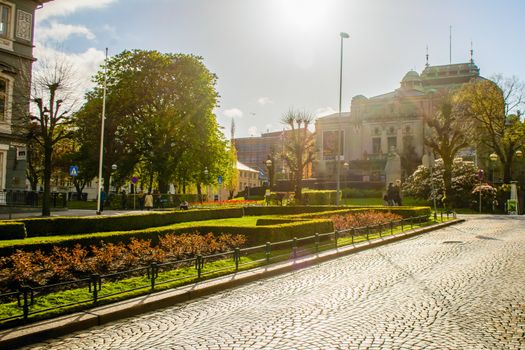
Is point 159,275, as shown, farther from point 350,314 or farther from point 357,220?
point 357,220

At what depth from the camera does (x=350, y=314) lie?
25.4 ft

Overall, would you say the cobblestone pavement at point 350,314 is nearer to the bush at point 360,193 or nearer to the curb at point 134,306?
the curb at point 134,306

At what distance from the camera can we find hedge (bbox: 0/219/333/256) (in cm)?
1205

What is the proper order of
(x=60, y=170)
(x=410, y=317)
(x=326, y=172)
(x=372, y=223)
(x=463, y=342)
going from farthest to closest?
(x=326, y=172) → (x=60, y=170) → (x=372, y=223) → (x=410, y=317) → (x=463, y=342)

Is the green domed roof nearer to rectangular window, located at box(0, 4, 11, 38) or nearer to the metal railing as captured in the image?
rectangular window, located at box(0, 4, 11, 38)

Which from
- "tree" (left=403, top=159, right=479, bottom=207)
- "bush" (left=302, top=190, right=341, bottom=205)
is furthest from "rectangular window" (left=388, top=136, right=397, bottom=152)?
"bush" (left=302, top=190, right=341, bottom=205)

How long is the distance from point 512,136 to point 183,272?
40.8m

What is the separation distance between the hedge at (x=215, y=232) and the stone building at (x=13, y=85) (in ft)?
53.0

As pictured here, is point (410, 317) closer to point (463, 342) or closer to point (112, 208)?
point (463, 342)

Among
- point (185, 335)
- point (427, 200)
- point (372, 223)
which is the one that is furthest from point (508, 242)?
point (427, 200)

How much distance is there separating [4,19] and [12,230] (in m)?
18.1

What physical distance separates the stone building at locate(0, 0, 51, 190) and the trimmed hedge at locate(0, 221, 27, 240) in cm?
1398

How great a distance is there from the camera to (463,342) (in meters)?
6.31

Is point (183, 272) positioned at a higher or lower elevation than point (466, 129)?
lower
